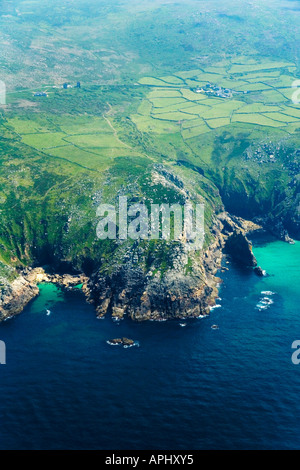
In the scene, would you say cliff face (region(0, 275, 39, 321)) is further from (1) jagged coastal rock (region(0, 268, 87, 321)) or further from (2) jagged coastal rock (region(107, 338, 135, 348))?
(2) jagged coastal rock (region(107, 338, 135, 348))

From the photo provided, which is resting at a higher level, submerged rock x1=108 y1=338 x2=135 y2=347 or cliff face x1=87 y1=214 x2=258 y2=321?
cliff face x1=87 y1=214 x2=258 y2=321

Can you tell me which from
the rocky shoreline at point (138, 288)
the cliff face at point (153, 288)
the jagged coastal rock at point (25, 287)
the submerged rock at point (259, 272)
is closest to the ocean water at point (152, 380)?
the jagged coastal rock at point (25, 287)

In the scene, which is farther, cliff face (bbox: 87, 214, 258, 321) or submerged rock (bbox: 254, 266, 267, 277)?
submerged rock (bbox: 254, 266, 267, 277)

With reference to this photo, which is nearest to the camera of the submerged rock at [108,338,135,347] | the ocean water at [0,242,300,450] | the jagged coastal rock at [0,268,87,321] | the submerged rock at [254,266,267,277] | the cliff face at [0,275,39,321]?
the ocean water at [0,242,300,450]

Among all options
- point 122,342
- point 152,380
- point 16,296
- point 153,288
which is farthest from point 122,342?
point 16,296

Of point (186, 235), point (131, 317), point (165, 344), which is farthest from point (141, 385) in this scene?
point (186, 235)

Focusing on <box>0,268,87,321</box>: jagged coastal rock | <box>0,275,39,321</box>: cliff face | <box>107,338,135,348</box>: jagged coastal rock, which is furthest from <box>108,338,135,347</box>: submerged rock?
<box>0,275,39,321</box>: cliff face

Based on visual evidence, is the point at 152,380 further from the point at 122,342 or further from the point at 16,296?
the point at 16,296
